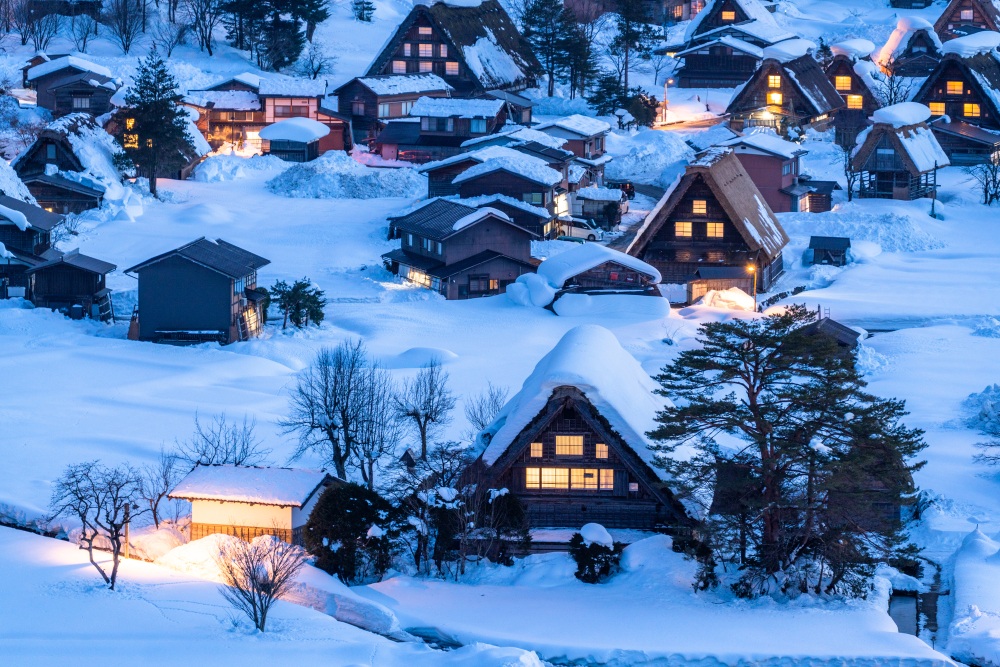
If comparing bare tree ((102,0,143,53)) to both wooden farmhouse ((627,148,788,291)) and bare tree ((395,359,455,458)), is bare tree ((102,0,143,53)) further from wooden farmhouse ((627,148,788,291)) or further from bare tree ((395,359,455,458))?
bare tree ((395,359,455,458))

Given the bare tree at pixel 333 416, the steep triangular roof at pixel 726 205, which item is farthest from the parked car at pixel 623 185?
the bare tree at pixel 333 416

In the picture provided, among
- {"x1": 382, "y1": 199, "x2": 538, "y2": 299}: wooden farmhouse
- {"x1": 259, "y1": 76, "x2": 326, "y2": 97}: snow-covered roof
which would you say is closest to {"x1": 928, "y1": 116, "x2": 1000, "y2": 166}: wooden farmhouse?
{"x1": 382, "y1": 199, "x2": 538, "y2": 299}: wooden farmhouse

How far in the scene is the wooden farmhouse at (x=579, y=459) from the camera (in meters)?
25.7

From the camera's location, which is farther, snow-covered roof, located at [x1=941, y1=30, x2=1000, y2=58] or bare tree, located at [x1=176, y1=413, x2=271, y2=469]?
snow-covered roof, located at [x1=941, y1=30, x2=1000, y2=58]

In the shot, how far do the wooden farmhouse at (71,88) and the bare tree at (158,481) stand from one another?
37840 millimetres

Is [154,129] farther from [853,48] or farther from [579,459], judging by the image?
[579,459]

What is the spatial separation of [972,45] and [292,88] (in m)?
25.5

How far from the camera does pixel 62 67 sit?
6512cm

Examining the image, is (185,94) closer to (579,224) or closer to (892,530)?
(579,224)

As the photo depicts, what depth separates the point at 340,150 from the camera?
6431 centimetres

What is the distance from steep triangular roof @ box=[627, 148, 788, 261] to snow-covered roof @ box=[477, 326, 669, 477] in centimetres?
1901

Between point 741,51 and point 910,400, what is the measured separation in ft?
122

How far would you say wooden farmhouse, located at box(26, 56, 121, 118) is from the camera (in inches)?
2549

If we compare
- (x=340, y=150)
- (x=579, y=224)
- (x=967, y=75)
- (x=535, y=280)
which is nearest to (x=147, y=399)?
(x=535, y=280)
